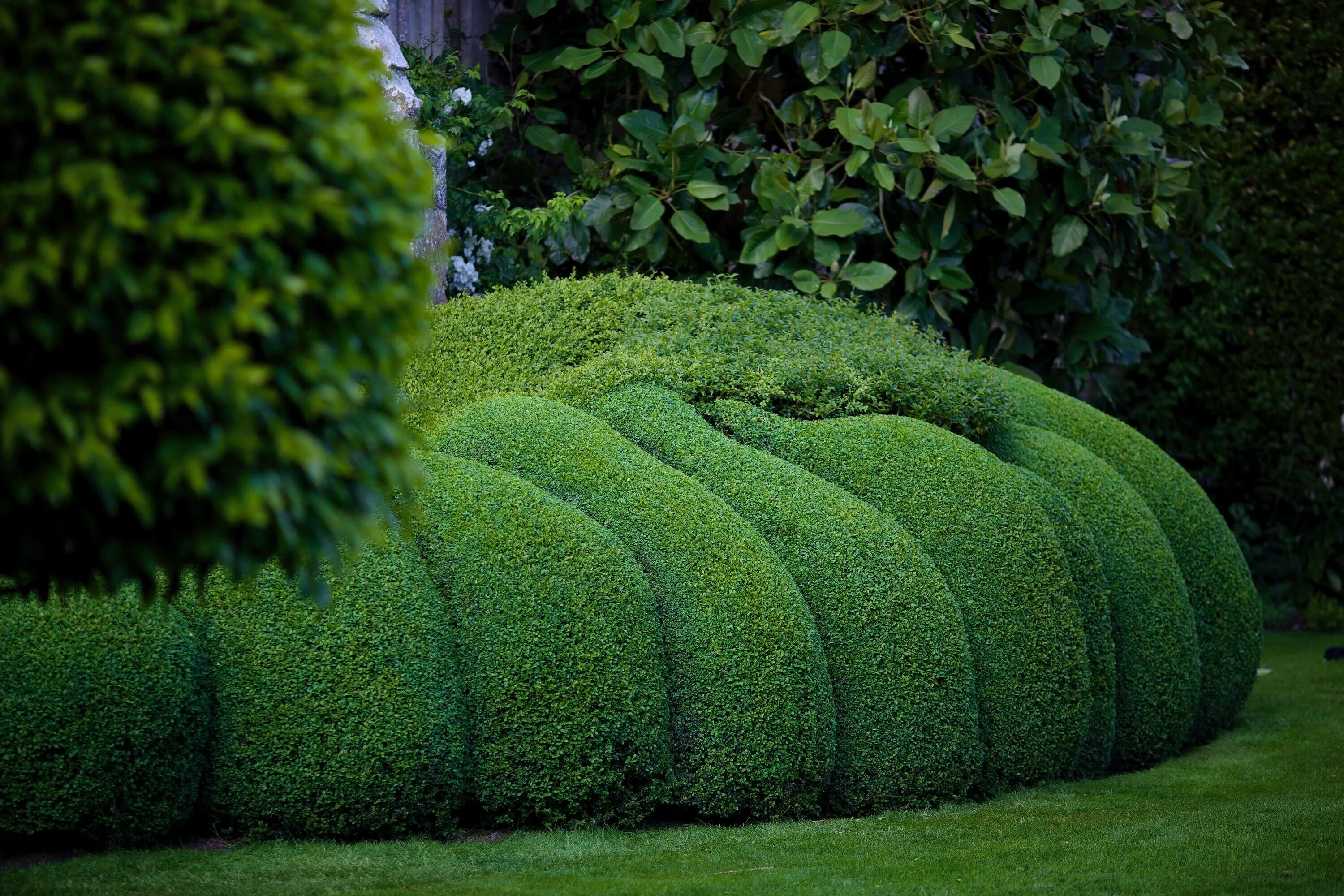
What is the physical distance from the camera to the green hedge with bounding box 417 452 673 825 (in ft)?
13.8

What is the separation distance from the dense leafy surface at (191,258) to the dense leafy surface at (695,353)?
126 inches

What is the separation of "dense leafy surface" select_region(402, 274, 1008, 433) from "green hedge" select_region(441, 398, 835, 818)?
72 cm

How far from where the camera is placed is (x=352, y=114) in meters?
2.07

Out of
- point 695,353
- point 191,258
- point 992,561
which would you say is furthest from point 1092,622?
point 191,258

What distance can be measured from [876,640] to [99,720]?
244 cm

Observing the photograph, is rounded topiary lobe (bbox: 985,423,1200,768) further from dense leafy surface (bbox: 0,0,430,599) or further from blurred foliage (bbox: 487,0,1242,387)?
dense leafy surface (bbox: 0,0,430,599)

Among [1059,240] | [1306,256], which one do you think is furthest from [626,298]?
[1306,256]

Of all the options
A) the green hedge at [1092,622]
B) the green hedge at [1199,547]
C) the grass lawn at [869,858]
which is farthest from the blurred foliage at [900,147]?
the grass lawn at [869,858]

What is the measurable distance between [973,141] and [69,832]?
522 centimetres

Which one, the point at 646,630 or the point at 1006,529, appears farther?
the point at 1006,529

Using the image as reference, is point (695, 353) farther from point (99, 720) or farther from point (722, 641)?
point (99, 720)

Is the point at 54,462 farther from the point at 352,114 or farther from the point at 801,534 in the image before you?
the point at 801,534

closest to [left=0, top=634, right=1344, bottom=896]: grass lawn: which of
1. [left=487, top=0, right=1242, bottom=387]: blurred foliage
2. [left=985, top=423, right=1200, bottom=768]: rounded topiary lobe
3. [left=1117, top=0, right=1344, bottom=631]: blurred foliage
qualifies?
[left=985, top=423, right=1200, bottom=768]: rounded topiary lobe

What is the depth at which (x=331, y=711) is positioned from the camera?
4035mm
